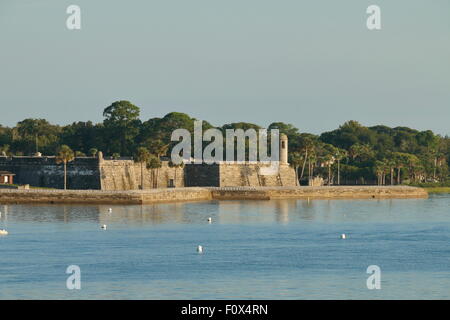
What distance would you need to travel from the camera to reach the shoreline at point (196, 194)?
111 meters

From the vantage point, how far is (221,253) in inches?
2803

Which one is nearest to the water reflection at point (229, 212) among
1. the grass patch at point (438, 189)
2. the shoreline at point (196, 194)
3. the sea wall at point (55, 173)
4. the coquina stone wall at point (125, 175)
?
the shoreline at point (196, 194)

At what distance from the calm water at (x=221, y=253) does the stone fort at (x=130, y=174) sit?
14.1 metres

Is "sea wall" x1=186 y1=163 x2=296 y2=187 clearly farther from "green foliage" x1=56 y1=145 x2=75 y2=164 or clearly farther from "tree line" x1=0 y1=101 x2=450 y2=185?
"green foliage" x1=56 y1=145 x2=75 y2=164

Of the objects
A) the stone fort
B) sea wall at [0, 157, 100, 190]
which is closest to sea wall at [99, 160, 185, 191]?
the stone fort

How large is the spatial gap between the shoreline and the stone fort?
6997mm

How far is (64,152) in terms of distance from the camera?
118m

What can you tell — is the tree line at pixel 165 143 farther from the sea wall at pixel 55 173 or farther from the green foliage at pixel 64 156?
the green foliage at pixel 64 156

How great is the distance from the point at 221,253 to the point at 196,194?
175 feet

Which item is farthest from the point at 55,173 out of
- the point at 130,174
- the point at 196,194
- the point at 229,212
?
the point at 229,212

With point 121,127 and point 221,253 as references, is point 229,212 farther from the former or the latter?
point 121,127

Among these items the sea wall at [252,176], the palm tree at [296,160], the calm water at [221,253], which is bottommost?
the calm water at [221,253]

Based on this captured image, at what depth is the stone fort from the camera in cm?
12175
